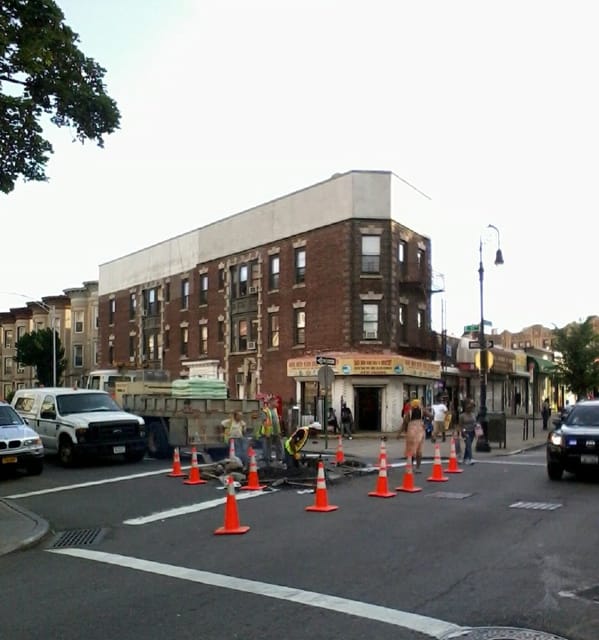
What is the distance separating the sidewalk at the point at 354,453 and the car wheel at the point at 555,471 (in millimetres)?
5757

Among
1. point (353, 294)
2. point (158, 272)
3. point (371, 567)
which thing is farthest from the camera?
point (158, 272)

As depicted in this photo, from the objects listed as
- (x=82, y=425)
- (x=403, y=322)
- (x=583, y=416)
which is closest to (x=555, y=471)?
(x=583, y=416)

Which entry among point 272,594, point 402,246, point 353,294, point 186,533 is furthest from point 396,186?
point 272,594

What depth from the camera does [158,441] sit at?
68.4ft

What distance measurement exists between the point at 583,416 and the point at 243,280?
27.6m

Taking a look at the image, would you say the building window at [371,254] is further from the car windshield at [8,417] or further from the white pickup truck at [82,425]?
the car windshield at [8,417]

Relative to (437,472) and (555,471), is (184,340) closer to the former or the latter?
(437,472)

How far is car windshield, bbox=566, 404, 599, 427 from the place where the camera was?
15.2m

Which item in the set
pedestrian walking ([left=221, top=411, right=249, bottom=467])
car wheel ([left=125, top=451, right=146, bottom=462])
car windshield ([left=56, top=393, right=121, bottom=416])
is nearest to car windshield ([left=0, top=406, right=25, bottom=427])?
car windshield ([left=56, top=393, right=121, bottom=416])

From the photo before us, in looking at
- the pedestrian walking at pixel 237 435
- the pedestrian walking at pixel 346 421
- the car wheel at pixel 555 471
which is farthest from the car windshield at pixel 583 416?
the pedestrian walking at pixel 346 421

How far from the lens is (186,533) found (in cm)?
989

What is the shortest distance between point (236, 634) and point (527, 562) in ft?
12.1

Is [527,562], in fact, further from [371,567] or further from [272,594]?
[272,594]

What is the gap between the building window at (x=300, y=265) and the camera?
122 feet
